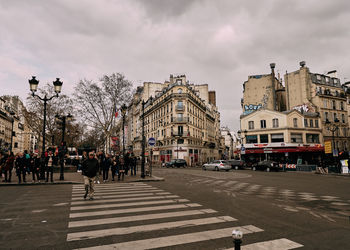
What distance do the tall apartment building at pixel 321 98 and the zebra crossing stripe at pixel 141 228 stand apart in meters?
46.6

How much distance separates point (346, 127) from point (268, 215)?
53342 millimetres

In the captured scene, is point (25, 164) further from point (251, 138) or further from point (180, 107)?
point (180, 107)

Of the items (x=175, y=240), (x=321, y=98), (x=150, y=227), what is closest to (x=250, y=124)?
(x=321, y=98)

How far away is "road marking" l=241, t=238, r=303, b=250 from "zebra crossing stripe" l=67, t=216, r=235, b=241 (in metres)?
1.53

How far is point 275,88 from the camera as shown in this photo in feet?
167

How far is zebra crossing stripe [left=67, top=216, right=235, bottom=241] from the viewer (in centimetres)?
466

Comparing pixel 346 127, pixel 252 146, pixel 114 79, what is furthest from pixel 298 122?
pixel 114 79

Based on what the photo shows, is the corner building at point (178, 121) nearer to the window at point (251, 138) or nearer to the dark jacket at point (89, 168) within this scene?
the window at point (251, 138)

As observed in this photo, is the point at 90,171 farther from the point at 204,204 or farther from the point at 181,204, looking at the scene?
the point at 204,204

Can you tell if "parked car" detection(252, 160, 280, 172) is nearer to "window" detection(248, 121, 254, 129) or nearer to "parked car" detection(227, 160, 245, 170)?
"parked car" detection(227, 160, 245, 170)

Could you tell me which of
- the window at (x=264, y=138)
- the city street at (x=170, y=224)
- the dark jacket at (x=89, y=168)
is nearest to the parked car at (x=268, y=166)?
the window at (x=264, y=138)

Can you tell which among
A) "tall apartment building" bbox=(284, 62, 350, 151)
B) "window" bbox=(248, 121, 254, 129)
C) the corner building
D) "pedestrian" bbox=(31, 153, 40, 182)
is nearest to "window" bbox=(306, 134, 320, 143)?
"tall apartment building" bbox=(284, 62, 350, 151)

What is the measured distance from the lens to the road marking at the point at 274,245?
411 centimetres

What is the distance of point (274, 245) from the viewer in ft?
13.9
